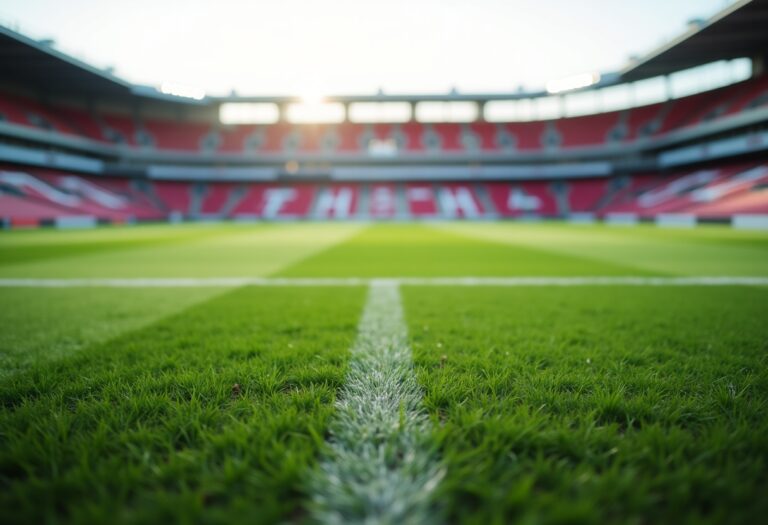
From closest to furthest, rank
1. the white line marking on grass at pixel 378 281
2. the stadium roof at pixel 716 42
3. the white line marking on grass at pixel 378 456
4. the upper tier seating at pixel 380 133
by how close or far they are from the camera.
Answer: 1. the white line marking on grass at pixel 378 456
2. the white line marking on grass at pixel 378 281
3. the stadium roof at pixel 716 42
4. the upper tier seating at pixel 380 133

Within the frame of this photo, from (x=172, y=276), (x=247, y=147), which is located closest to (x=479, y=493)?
(x=172, y=276)

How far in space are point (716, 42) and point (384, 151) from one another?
98.5ft

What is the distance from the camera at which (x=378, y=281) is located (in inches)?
200

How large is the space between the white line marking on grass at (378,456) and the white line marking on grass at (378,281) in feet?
9.75

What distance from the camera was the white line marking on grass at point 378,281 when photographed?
469 cm

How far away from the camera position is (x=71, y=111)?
37062mm

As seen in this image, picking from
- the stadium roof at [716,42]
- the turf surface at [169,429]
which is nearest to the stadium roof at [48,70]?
the turf surface at [169,429]

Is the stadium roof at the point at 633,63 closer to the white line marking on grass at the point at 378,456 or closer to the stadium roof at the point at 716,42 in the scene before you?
the stadium roof at the point at 716,42

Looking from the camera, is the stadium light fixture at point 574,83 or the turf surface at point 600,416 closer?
the turf surface at point 600,416

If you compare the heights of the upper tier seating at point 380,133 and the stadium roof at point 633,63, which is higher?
the stadium roof at point 633,63

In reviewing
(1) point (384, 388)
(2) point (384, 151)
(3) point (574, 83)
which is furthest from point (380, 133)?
(1) point (384, 388)

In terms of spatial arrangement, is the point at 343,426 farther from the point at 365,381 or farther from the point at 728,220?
the point at 728,220

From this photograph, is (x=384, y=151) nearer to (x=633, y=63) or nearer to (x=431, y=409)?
(x=633, y=63)

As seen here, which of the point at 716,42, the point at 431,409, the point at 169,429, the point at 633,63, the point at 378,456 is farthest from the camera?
the point at 633,63
